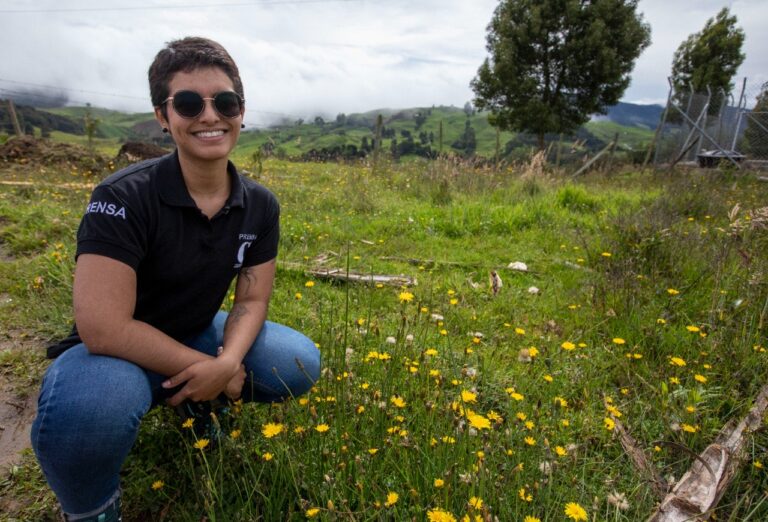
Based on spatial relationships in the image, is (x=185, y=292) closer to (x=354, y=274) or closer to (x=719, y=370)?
(x=354, y=274)

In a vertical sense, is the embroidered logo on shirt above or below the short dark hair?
below

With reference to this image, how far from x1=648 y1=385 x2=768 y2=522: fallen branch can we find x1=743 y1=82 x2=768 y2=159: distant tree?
548 inches

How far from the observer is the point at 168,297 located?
1.73 m

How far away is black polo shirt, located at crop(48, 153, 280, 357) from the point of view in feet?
4.83

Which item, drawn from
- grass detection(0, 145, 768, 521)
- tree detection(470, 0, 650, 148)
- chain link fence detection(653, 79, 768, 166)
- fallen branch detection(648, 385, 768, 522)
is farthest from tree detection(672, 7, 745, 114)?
fallen branch detection(648, 385, 768, 522)

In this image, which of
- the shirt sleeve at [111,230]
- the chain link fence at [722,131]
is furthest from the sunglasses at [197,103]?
the chain link fence at [722,131]

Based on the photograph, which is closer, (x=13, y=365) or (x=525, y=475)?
(x=525, y=475)

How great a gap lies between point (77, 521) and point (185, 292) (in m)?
0.82

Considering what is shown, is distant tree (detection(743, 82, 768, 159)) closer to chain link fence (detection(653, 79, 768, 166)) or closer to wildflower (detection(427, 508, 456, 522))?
chain link fence (detection(653, 79, 768, 166))

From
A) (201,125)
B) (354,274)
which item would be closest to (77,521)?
(201,125)

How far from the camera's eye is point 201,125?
165cm

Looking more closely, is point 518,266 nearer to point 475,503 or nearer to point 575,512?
point 575,512

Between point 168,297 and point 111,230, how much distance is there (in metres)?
0.38

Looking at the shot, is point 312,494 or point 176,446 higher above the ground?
point 312,494
